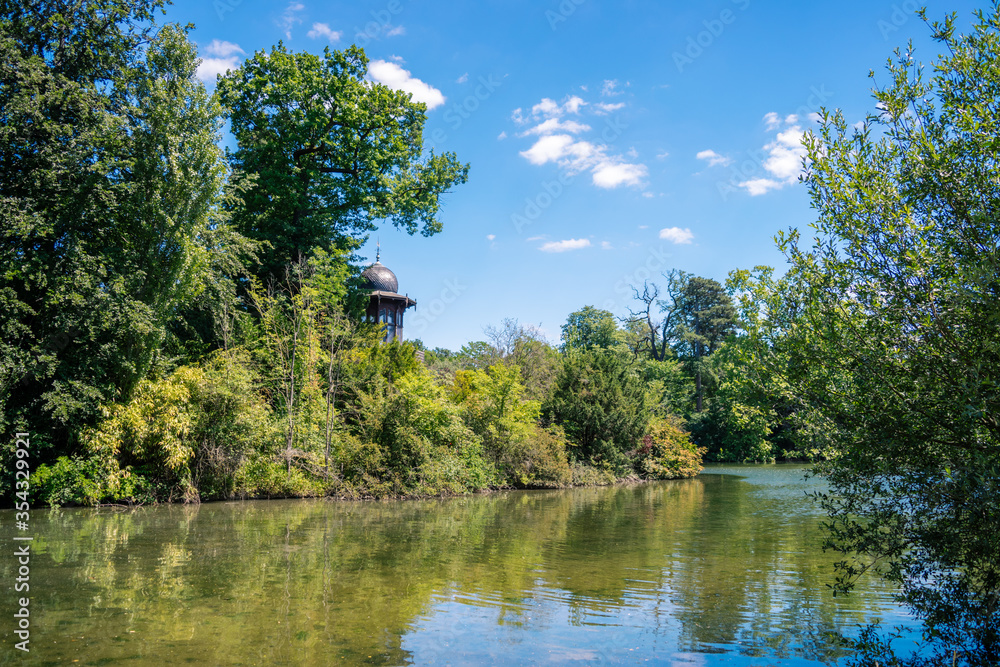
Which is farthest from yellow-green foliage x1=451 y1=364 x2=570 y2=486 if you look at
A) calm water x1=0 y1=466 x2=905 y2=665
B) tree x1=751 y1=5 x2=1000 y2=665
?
tree x1=751 y1=5 x2=1000 y2=665

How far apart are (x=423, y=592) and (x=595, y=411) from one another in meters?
22.6

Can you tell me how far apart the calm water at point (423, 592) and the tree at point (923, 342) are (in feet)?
5.19

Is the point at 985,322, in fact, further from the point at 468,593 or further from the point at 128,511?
the point at 128,511

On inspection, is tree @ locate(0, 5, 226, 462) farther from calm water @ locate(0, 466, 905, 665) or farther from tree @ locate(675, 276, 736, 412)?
tree @ locate(675, 276, 736, 412)

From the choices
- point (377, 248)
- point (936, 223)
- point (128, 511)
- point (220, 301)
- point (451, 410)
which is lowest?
point (128, 511)

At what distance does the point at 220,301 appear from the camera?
22859mm

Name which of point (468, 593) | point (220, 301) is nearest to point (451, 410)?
point (220, 301)

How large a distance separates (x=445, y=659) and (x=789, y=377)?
15.0ft

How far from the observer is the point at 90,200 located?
1748 centimetres

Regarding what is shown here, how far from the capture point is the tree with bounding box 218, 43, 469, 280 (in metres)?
27.2

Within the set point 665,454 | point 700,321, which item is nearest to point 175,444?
point 665,454

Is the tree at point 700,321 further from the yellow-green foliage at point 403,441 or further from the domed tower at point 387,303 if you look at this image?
the yellow-green foliage at point 403,441

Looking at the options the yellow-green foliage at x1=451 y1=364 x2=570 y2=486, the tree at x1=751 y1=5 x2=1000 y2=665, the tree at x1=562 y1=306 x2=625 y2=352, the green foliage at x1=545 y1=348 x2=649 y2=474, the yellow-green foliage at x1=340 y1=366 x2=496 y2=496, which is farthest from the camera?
the tree at x1=562 y1=306 x2=625 y2=352

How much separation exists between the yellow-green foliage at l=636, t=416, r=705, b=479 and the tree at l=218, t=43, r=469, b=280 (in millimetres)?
17977
